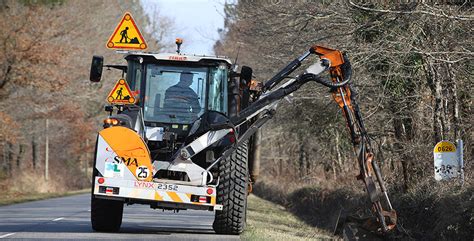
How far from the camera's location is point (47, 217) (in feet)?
70.5

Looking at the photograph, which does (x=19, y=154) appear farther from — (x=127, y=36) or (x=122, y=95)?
(x=122, y=95)

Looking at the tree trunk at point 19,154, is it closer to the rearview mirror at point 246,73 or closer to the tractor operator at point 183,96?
the tractor operator at point 183,96

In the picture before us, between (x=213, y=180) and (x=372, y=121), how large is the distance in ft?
35.9

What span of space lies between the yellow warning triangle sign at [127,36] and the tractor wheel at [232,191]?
5.28m

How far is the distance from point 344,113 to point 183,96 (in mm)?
2988

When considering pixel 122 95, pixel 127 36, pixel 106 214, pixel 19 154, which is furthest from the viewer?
pixel 19 154

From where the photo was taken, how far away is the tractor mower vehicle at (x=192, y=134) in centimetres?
1510

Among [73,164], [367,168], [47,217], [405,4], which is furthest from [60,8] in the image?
[367,168]

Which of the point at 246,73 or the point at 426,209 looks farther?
the point at 426,209

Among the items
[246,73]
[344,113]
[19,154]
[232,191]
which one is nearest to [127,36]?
[246,73]

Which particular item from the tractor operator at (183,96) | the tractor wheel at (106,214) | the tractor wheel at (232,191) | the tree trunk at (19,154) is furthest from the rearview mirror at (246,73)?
the tree trunk at (19,154)

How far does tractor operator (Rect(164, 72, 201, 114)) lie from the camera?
54.2 ft

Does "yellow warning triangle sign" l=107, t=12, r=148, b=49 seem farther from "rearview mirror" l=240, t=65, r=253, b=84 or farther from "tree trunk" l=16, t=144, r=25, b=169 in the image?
"tree trunk" l=16, t=144, r=25, b=169

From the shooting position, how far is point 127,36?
20.8 m
